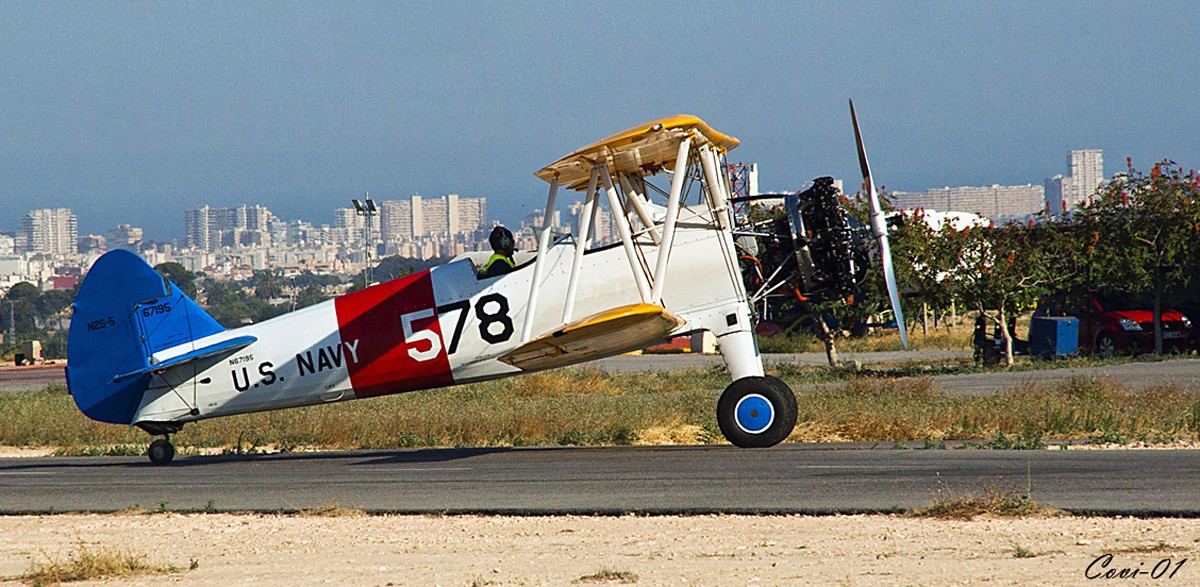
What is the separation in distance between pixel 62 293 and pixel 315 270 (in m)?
64.2

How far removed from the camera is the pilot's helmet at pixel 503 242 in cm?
1407

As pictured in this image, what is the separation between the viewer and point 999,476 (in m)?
10.8

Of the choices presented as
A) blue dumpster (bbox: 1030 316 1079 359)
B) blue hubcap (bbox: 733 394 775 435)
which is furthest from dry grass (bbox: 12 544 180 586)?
blue dumpster (bbox: 1030 316 1079 359)

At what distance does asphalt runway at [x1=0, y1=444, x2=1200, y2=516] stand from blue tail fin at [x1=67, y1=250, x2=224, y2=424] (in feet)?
2.94

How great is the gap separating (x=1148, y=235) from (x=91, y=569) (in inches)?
1087

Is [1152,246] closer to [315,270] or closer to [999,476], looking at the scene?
[999,476]

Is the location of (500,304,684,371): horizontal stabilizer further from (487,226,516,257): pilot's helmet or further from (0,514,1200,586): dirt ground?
(0,514,1200,586): dirt ground

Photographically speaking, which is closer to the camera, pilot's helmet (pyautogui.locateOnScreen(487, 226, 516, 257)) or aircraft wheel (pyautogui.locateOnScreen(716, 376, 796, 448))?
aircraft wheel (pyautogui.locateOnScreen(716, 376, 796, 448))

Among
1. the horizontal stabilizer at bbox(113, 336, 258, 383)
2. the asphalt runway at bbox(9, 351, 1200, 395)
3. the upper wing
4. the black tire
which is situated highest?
the upper wing

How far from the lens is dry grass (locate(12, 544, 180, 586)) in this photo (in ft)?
27.5
